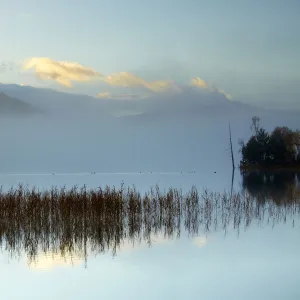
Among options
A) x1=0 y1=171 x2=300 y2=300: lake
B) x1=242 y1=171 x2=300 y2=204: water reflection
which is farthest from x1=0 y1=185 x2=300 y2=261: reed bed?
x1=242 y1=171 x2=300 y2=204: water reflection

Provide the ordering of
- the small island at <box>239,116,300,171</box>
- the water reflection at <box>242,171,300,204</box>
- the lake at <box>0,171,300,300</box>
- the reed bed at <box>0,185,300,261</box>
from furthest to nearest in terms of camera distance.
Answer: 1. the small island at <box>239,116,300,171</box>
2. the water reflection at <box>242,171,300,204</box>
3. the reed bed at <box>0,185,300,261</box>
4. the lake at <box>0,171,300,300</box>

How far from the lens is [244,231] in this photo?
19.8 meters

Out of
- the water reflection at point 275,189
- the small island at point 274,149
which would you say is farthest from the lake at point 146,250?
the small island at point 274,149

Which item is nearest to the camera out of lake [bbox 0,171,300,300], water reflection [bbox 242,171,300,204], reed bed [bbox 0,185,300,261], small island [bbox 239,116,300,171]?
lake [bbox 0,171,300,300]

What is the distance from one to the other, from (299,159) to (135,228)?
58.8 meters

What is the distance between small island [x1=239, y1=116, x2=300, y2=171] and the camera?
71.2 meters

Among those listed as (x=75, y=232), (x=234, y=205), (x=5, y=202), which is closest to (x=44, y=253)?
(x=75, y=232)

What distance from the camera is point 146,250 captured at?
16.5m

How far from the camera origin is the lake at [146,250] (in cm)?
1232

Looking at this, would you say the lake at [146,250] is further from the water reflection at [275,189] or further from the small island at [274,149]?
the small island at [274,149]

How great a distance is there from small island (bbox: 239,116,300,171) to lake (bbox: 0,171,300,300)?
159 feet

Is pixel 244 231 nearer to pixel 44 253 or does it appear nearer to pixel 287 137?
pixel 44 253

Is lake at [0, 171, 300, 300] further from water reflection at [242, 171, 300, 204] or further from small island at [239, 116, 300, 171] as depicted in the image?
small island at [239, 116, 300, 171]

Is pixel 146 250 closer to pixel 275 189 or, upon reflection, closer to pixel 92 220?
pixel 92 220
